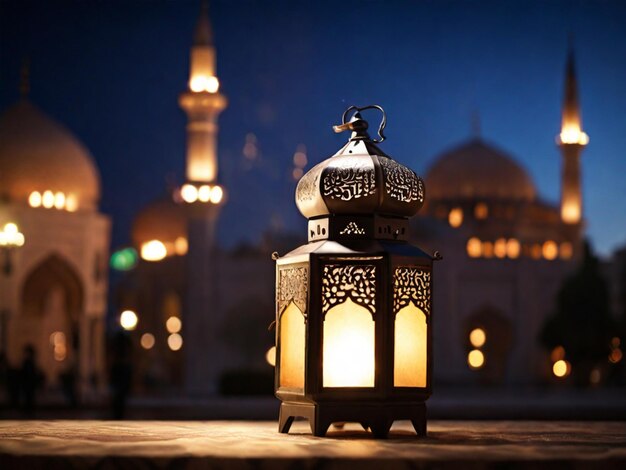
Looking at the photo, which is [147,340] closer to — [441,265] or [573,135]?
[441,265]

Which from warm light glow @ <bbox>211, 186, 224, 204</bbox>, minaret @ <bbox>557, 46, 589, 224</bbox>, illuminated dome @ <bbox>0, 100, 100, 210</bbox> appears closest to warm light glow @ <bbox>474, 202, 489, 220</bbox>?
minaret @ <bbox>557, 46, 589, 224</bbox>

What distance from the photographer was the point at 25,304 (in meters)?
25.1

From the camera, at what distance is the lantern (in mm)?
4281

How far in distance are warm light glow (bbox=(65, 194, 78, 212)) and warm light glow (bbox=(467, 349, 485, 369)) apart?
42.0 ft

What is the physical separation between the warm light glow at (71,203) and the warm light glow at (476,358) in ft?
42.0

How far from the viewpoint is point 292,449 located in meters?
3.46

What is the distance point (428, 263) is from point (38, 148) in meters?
20.3

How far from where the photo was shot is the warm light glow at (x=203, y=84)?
936 inches

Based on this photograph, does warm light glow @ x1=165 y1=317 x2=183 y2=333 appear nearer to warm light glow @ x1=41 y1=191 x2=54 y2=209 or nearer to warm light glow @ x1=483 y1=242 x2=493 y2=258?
warm light glow @ x1=41 y1=191 x2=54 y2=209

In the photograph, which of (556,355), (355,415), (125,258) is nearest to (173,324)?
(125,258)

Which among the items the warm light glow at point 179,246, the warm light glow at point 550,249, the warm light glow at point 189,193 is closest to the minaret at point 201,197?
the warm light glow at point 189,193

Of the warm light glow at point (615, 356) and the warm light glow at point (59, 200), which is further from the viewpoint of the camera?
the warm light glow at point (615, 356)

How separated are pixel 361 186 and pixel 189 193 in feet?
64.7

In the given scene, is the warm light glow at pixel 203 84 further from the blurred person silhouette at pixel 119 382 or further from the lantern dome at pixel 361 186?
the lantern dome at pixel 361 186
